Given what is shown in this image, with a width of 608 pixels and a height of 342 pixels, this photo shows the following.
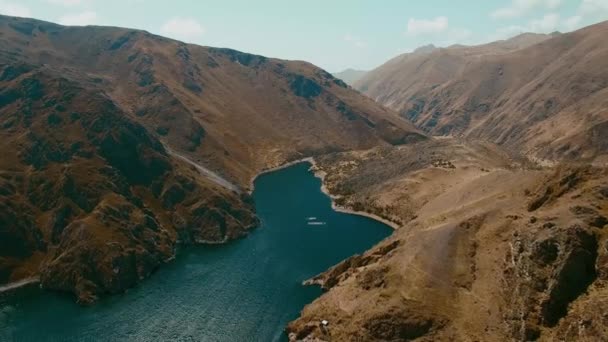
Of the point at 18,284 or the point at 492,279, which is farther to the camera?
the point at 18,284

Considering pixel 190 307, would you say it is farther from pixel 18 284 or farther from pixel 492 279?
pixel 492 279

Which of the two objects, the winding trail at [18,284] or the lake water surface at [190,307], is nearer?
the lake water surface at [190,307]

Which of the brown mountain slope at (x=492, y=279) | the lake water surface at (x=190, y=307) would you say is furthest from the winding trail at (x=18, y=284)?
the brown mountain slope at (x=492, y=279)

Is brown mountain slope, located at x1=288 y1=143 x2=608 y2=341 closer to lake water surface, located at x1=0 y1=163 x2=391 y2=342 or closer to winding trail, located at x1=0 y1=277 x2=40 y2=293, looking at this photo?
lake water surface, located at x1=0 y1=163 x2=391 y2=342

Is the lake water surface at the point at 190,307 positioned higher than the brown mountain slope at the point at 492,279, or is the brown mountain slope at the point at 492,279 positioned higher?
the brown mountain slope at the point at 492,279

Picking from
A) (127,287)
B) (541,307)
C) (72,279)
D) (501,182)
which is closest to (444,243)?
(541,307)

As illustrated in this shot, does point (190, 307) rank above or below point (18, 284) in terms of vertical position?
below

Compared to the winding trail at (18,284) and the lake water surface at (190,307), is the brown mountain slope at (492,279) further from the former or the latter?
the winding trail at (18,284)

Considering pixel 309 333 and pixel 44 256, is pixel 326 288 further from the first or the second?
pixel 44 256

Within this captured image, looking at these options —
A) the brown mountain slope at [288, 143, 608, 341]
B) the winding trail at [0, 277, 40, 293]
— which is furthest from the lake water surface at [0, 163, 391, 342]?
the brown mountain slope at [288, 143, 608, 341]

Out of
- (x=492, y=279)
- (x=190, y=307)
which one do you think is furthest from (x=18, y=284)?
A: (x=492, y=279)

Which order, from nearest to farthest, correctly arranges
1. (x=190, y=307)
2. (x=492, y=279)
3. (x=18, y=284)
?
(x=492, y=279)
(x=190, y=307)
(x=18, y=284)

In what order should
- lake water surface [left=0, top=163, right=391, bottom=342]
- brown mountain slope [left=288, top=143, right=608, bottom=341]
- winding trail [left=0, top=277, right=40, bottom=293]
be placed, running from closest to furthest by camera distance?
brown mountain slope [left=288, top=143, right=608, bottom=341]
lake water surface [left=0, top=163, right=391, bottom=342]
winding trail [left=0, top=277, right=40, bottom=293]
